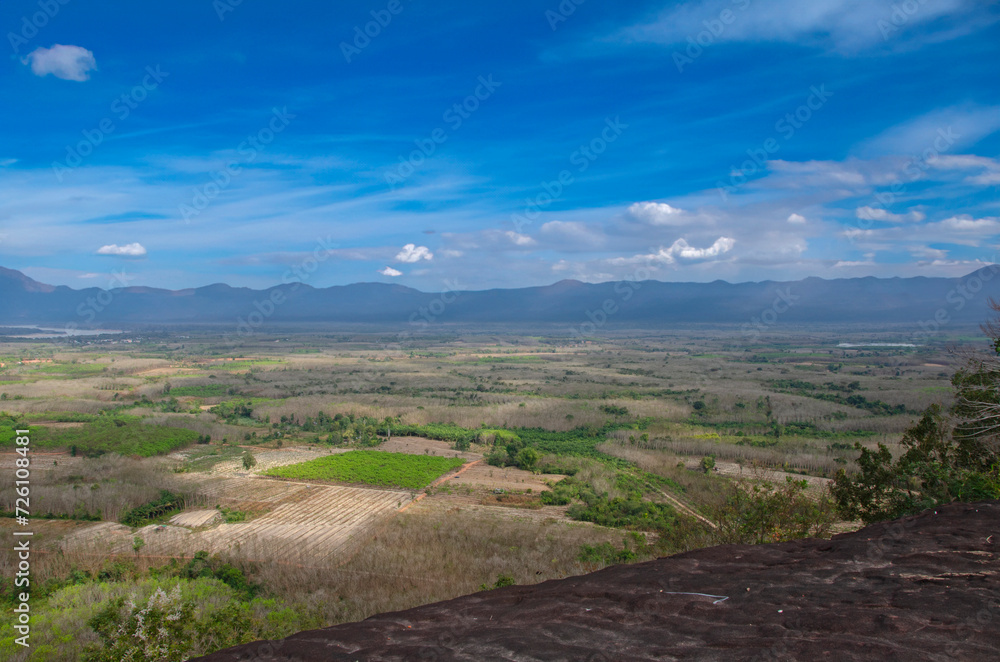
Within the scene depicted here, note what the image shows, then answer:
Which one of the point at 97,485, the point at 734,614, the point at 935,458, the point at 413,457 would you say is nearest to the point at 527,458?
the point at 413,457

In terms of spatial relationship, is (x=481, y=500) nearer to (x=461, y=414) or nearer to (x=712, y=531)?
(x=712, y=531)

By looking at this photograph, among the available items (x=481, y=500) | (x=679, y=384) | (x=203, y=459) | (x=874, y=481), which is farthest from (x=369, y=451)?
(x=679, y=384)

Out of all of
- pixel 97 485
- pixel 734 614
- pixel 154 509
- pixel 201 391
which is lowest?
pixel 154 509

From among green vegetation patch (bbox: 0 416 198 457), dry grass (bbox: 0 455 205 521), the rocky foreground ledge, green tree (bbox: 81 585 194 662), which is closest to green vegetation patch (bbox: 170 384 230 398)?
green vegetation patch (bbox: 0 416 198 457)

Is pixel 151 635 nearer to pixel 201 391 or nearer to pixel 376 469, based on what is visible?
pixel 376 469

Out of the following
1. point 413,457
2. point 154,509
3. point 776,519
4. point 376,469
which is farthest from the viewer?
point 413,457

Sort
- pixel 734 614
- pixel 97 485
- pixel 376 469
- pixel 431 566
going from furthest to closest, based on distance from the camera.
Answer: pixel 376 469, pixel 97 485, pixel 431 566, pixel 734 614
